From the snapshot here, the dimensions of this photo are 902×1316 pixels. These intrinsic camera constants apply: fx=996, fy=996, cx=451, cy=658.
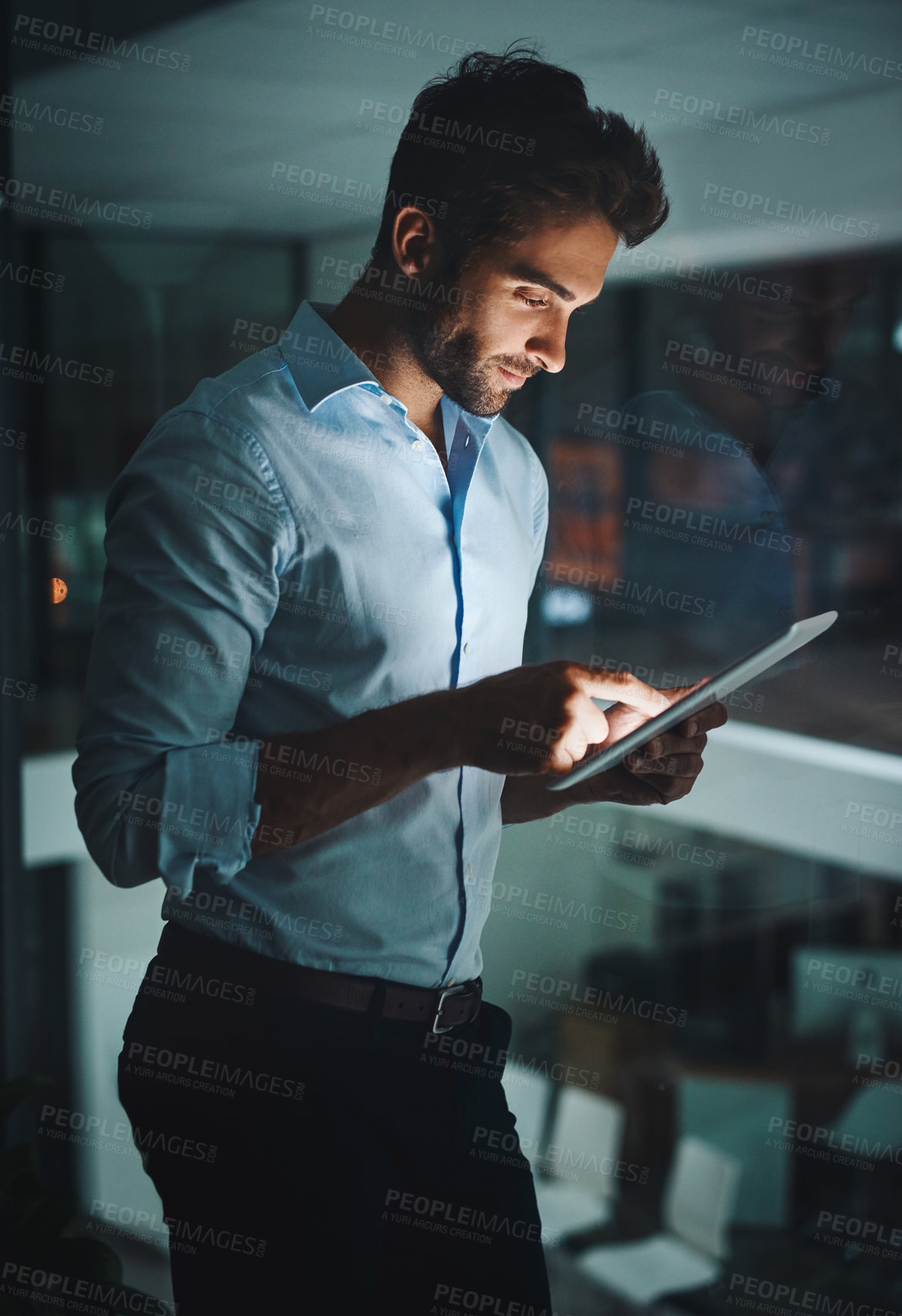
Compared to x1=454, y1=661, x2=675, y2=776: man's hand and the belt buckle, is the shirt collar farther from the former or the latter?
the belt buckle

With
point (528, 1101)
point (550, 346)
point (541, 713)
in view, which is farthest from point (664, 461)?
point (528, 1101)

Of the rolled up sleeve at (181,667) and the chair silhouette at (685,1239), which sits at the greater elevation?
the rolled up sleeve at (181,667)

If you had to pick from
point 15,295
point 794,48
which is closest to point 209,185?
point 15,295

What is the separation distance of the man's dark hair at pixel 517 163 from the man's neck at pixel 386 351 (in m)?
0.07

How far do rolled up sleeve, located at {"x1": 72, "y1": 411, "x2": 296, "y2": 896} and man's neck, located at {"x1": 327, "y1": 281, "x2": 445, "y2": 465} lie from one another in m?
0.23

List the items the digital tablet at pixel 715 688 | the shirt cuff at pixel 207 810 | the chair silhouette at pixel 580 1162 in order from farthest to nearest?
the chair silhouette at pixel 580 1162, the shirt cuff at pixel 207 810, the digital tablet at pixel 715 688

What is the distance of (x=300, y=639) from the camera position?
121cm

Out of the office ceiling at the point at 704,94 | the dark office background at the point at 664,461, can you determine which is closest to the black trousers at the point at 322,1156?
the dark office background at the point at 664,461

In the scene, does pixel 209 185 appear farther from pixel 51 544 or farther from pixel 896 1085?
pixel 896 1085

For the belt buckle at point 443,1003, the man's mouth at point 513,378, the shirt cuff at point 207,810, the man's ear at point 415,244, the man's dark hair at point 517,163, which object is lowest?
the belt buckle at point 443,1003

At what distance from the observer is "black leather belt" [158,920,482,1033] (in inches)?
50.3

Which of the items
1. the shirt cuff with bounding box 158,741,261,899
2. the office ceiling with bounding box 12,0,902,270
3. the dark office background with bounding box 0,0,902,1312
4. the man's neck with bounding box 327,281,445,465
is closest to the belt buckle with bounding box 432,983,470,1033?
the dark office background with bounding box 0,0,902,1312

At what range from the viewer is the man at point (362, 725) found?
1.13 meters

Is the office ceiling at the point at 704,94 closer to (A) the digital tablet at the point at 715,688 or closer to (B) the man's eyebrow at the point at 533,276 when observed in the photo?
(B) the man's eyebrow at the point at 533,276
